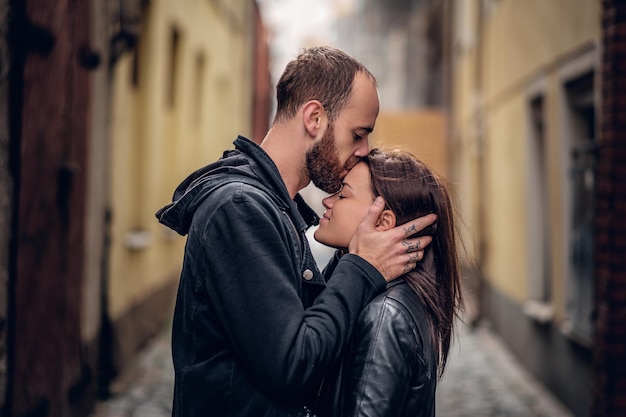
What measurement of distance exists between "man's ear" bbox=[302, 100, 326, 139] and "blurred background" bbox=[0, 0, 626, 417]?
43cm

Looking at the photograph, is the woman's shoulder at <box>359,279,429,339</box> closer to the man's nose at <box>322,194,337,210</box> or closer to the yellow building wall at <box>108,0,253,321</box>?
the man's nose at <box>322,194,337,210</box>

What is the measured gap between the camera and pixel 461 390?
9086 mm

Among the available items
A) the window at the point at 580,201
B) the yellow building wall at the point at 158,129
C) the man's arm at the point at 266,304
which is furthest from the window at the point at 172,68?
the man's arm at the point at 266,304

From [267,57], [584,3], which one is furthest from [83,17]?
[267,57]

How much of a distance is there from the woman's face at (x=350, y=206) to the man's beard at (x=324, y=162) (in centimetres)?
5

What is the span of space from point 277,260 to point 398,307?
387 mm

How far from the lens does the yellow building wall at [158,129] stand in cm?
903

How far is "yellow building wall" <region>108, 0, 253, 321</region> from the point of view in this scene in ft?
29.6

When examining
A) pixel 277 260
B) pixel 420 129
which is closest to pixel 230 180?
pixel 277 260

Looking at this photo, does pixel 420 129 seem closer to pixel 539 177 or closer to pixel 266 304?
pixel 539 177

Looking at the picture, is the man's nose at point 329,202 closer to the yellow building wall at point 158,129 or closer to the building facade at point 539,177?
the building facade at point 539,177

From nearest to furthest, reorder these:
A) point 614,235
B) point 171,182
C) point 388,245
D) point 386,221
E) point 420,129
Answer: point 388,245, point 386,221, point 614,235, point 171,182, point 420,129

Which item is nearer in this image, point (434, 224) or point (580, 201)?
point (434, 224)

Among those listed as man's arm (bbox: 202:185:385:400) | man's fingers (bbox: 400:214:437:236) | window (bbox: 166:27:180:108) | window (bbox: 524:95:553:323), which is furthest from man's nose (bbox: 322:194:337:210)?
window (bbox: 166:27:180:108)
